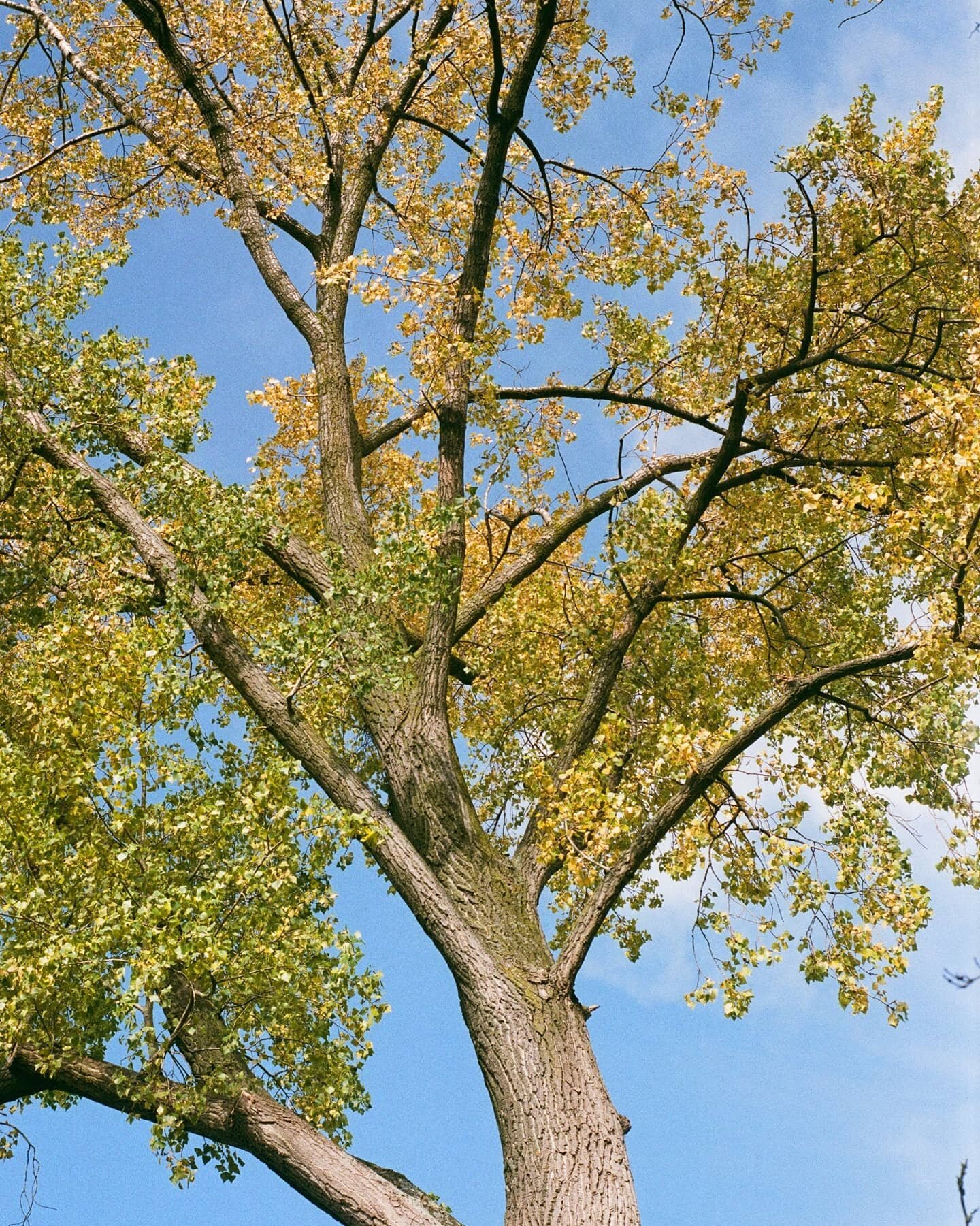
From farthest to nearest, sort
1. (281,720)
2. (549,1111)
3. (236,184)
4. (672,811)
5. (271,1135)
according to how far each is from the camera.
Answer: (236,184) < (281,720) < (672,811) < (271,1135) < (549,1111)

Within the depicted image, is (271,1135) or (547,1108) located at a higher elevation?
(547,1108)

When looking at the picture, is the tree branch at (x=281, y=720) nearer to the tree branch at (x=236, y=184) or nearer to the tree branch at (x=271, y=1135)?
the tree branch at (x=271, y=1135)

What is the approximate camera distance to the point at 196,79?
14.2 m

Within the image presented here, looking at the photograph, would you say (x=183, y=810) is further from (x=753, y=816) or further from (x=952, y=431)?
(x=952, y=431)

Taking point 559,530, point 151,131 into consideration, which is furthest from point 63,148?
point 559,530

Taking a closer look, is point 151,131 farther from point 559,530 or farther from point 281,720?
point 281,720

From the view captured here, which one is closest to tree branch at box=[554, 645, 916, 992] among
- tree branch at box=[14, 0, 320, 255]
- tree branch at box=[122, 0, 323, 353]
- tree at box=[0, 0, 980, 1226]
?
tree at box=[0, 0, 980, 1226]

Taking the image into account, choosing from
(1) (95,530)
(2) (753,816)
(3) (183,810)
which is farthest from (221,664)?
(2) (753,816)

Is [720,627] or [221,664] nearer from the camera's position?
[221,664]

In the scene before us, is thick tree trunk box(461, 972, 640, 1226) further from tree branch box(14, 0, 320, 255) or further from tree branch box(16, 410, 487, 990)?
tree branch box(14, 0, 320, 255)

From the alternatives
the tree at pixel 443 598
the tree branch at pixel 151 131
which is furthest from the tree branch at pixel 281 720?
the tree branch at pixel 151 131

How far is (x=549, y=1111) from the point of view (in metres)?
7.92

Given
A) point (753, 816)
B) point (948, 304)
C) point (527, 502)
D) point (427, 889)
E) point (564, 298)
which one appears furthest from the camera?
point (527, 502)

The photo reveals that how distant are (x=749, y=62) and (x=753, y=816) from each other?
31.7ft
